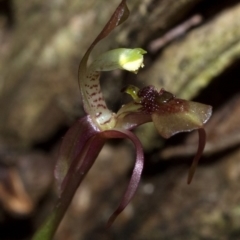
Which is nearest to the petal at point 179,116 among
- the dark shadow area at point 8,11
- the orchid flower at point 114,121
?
the orchid flower at point 114,121

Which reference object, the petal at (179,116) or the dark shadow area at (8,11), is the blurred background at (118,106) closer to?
the dark shadow area at (8,11)

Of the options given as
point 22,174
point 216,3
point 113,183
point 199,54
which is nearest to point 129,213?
point 113,183

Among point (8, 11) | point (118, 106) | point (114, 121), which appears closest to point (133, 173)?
point (114, 121)

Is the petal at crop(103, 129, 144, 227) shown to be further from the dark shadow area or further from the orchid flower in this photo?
the dark shadow area

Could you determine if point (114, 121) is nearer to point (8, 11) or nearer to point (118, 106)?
point (118, 106)

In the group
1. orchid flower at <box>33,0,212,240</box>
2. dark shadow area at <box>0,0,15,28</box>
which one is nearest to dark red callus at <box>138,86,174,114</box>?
orchid flower at <box>33,0,212,240</box>

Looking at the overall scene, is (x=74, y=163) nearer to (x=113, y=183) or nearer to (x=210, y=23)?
(x=210, y=23)
